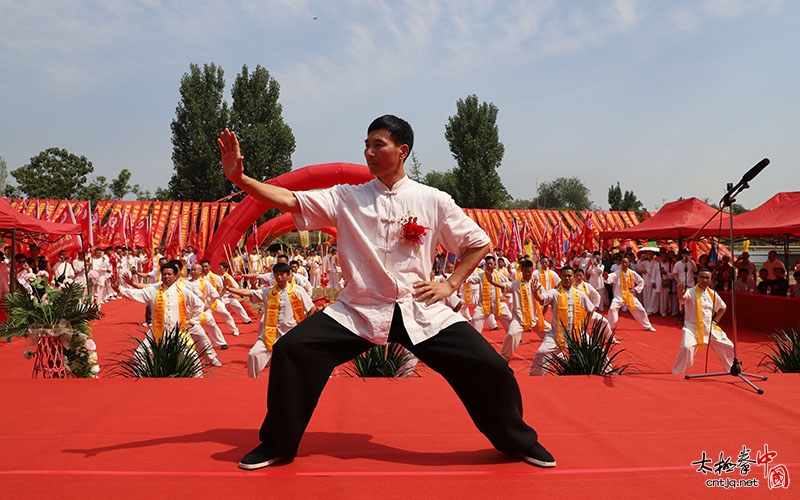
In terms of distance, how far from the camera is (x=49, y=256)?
1174cm

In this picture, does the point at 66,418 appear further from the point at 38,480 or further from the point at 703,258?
the point at 703,258

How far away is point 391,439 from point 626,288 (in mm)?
9369

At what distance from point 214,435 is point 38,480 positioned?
816mm

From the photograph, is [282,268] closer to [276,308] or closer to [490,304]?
[276,308]

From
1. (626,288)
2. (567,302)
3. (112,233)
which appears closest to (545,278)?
(626,288)

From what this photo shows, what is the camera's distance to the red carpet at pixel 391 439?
238cm

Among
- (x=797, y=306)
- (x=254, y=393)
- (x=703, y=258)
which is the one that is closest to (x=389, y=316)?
(x=254, y=393)

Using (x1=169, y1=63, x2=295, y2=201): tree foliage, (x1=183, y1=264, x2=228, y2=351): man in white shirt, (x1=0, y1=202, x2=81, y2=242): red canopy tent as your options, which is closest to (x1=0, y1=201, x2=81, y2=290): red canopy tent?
(x1=0, y1=202, x2=81, y2=242): red canopy tent

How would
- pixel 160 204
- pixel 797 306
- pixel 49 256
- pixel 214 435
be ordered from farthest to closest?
pixel 160 204
pixel 49 256
pixel 797 306
pixel 214 435

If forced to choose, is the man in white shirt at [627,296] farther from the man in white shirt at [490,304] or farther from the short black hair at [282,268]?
the short black hair at [282,268]

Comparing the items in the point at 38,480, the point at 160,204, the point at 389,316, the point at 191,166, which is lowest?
the point at 38,480

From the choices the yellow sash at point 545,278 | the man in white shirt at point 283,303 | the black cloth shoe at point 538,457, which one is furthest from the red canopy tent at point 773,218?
the black cloth shoe at point 538,457

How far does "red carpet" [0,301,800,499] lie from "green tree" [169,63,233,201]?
1086 inches

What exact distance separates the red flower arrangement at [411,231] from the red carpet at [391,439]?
0.97 m
